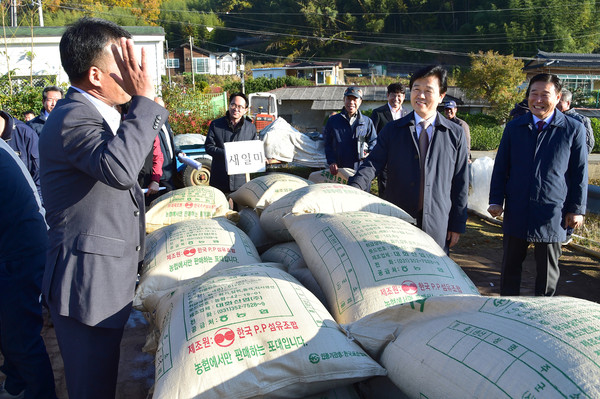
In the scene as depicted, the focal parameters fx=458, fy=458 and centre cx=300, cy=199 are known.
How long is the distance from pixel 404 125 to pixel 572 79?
30.0m

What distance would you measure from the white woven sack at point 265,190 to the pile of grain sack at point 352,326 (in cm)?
84

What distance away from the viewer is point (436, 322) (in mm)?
1313

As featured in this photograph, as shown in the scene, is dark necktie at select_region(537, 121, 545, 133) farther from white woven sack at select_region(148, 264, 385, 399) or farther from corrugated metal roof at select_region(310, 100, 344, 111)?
corrugated metal roof at select_region(310, 100, 344, 111)

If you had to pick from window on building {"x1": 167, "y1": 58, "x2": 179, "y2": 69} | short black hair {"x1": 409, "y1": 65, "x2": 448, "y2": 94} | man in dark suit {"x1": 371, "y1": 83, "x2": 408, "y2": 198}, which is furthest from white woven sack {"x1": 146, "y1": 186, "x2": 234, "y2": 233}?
window on building {"x1": 167, "y1": 58, "x2": 179, "y2": 69}

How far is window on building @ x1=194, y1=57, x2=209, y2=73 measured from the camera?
50.4 m

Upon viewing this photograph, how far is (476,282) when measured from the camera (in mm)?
3934

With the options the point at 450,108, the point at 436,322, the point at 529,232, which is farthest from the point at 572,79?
the point at 436,322

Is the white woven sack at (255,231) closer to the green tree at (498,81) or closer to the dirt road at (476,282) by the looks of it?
the dirt road at (476,282)

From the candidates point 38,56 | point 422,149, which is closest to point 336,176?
point 422,149

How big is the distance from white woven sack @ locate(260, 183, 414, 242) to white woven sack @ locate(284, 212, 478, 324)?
31 cm

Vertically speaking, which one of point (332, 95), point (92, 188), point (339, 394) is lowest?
point (339, 394)

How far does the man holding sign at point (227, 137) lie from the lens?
14.1 feet

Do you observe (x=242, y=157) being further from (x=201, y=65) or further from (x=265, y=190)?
(x=201, y=65)

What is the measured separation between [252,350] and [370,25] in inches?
2447
